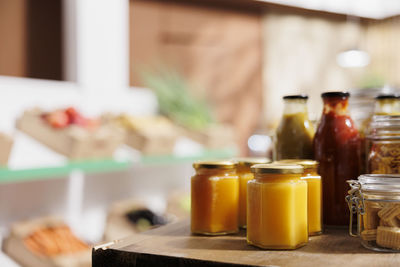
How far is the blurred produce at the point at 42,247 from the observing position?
2.12 metres

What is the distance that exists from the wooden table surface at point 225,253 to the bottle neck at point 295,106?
11.5 inches

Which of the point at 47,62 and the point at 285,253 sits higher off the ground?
the point at 47,62

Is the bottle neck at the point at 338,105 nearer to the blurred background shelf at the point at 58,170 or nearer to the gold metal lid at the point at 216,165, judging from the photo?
the gold metal lid at the point at 216,165

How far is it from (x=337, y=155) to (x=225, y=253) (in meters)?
0.37

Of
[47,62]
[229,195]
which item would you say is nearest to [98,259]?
[229,195]

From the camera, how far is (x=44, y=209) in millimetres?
2521

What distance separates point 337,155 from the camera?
1.06 m

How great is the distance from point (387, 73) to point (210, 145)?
15.9 ft

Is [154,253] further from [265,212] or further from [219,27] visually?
[219,27]

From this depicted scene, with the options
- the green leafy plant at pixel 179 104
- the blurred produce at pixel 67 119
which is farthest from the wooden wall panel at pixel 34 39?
the blurred produce at pixel 67 119

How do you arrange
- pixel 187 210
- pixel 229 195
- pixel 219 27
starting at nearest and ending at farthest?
pixel 229 195 < pixel 187 210 < pixel 219 27

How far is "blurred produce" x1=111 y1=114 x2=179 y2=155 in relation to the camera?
8.89 ft

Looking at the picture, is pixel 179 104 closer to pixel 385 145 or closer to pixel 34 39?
pixel 34 39

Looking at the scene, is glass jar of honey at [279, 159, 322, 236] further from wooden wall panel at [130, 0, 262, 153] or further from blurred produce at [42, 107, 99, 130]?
wooden wall panel at [130, 0, 262, 153]
